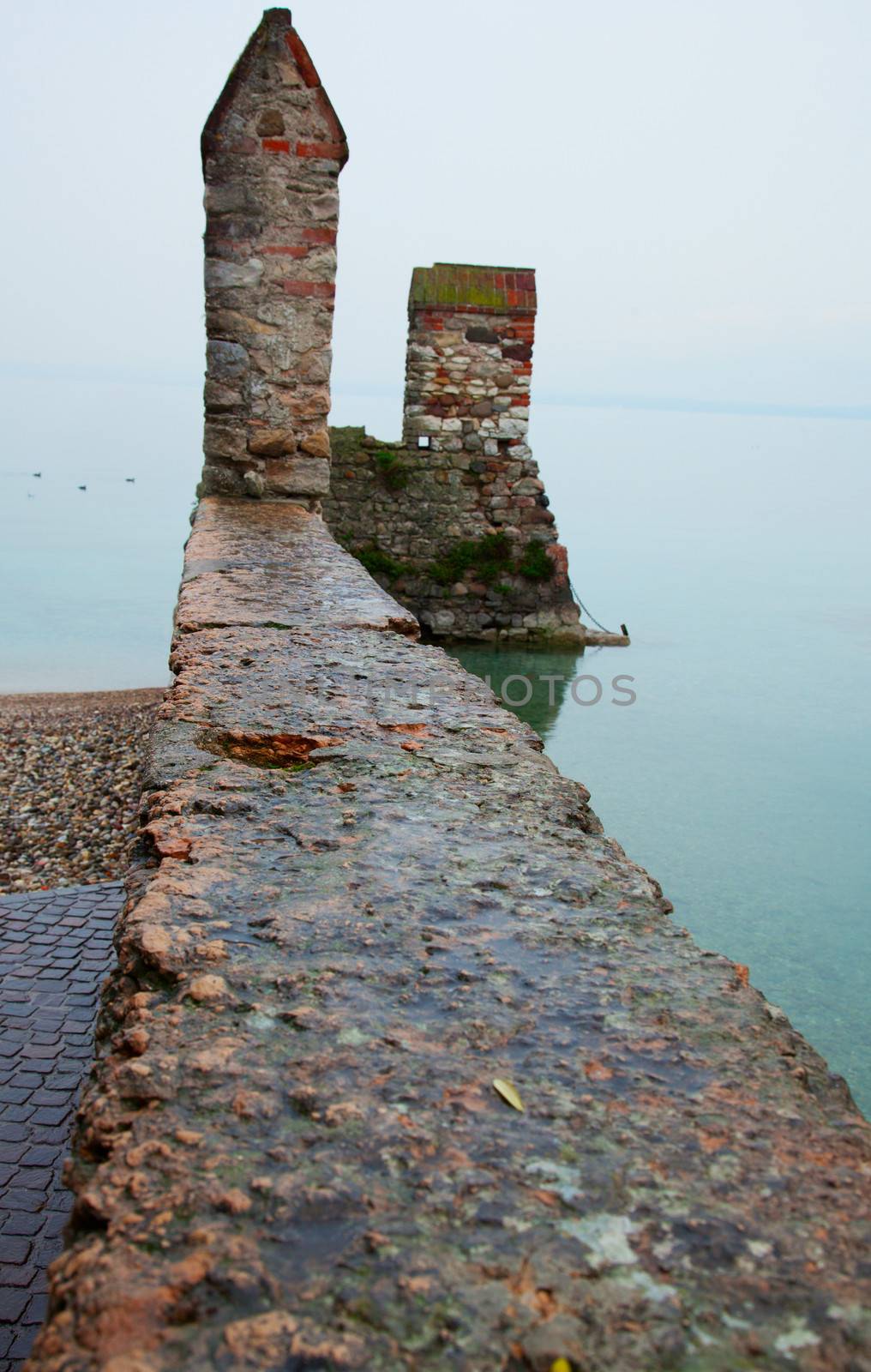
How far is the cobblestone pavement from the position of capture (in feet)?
6.97

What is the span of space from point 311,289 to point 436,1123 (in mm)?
5209

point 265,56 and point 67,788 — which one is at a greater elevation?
point 265,56

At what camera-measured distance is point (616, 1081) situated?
1.11m

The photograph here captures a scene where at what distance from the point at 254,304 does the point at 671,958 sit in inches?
194

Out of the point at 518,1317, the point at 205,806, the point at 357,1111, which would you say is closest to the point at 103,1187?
the point at 357,1111

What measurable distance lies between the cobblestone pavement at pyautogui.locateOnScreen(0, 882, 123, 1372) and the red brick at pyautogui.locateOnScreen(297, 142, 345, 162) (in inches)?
145

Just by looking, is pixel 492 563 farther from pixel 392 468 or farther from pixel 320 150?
Answer: pixel 320 150

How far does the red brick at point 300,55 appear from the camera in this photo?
5.38 meters

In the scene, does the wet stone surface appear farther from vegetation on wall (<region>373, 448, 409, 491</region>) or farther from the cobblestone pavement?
vegetation on wall (<region>373, 448, 409, 491</region>)

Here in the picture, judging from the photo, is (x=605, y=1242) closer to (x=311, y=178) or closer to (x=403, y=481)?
(x=311, y=178)

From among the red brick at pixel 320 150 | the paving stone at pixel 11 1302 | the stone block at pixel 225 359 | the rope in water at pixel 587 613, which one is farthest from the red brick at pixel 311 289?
the rope in water at pixel 587 613

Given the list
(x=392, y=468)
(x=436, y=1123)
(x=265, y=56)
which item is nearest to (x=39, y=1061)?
(x=436, y=1123)

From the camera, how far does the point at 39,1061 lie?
291 centimetres

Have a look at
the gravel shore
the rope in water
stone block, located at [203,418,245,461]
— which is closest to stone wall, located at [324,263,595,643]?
the rope in water
